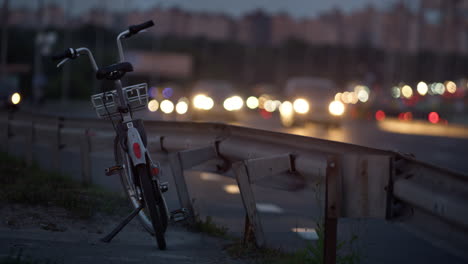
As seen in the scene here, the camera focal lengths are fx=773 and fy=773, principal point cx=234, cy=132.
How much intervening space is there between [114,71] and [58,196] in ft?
6.71

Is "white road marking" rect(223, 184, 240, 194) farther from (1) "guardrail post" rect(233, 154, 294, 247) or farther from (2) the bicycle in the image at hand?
(1) "guardrail post" rect(233, 154, 294, 247)

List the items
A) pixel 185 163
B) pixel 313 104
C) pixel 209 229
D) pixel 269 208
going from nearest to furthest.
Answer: pixel 209 229 → pixel 185 163 → pixel 269 208 → pixel 313 104

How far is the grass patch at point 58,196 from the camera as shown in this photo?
7484 mm

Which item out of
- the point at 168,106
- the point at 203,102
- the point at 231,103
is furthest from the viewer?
the point at 168,106

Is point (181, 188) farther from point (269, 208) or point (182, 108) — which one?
point (182, 108)

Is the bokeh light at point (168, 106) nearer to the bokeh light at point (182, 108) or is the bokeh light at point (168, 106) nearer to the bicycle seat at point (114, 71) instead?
the bokeh light at point (182, 108)

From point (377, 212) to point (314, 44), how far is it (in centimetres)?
15932

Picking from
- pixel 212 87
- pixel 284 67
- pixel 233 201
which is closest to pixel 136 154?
pixel 233 201

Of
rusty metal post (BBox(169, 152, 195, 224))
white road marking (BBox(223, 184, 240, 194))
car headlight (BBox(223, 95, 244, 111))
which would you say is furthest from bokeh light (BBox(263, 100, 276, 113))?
rusty metal post (BBox(169, 152, 195, 224))

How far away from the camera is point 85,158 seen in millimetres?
10023

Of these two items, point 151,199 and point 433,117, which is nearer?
point 151,199

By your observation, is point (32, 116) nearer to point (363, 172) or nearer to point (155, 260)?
point (155, 260)

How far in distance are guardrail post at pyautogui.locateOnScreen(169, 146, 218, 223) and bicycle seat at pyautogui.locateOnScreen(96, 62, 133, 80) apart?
4.43 ft

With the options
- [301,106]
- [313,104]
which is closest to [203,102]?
[301,106]
